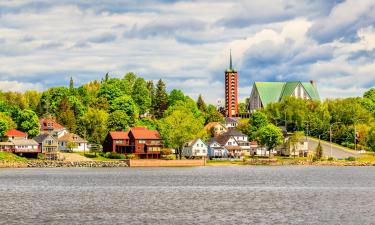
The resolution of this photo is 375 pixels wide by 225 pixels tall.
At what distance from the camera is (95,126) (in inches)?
7288

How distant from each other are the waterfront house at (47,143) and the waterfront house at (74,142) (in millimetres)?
6964

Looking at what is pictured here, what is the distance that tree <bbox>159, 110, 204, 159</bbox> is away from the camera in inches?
6398

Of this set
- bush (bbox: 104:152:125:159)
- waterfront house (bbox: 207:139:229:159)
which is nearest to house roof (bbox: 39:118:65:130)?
bush (bbox: 104:152:125:159)

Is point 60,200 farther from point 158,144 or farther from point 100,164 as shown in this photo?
point 158,144

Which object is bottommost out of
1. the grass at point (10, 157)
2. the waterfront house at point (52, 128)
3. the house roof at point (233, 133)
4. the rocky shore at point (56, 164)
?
the rocky shore at point (56, 164)

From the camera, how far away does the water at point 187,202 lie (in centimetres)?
5438

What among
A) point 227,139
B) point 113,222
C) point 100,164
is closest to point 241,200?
point 113,222

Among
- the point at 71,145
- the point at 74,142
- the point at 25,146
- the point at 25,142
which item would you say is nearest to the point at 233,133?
the point at 74,142

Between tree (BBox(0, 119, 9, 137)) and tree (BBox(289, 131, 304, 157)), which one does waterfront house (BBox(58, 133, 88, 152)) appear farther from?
tree (BBox(289, 131, 304, 157))

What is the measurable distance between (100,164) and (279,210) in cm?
9806

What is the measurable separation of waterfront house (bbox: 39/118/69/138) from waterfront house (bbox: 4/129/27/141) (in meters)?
10.6

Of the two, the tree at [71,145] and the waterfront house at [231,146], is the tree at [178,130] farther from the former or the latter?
the tree at [71,145]

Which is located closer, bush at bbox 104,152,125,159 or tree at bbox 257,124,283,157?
bush at bbox 104,152,125,159

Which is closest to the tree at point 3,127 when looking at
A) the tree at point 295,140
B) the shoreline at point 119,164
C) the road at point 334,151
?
the shoreline at point 119,164
